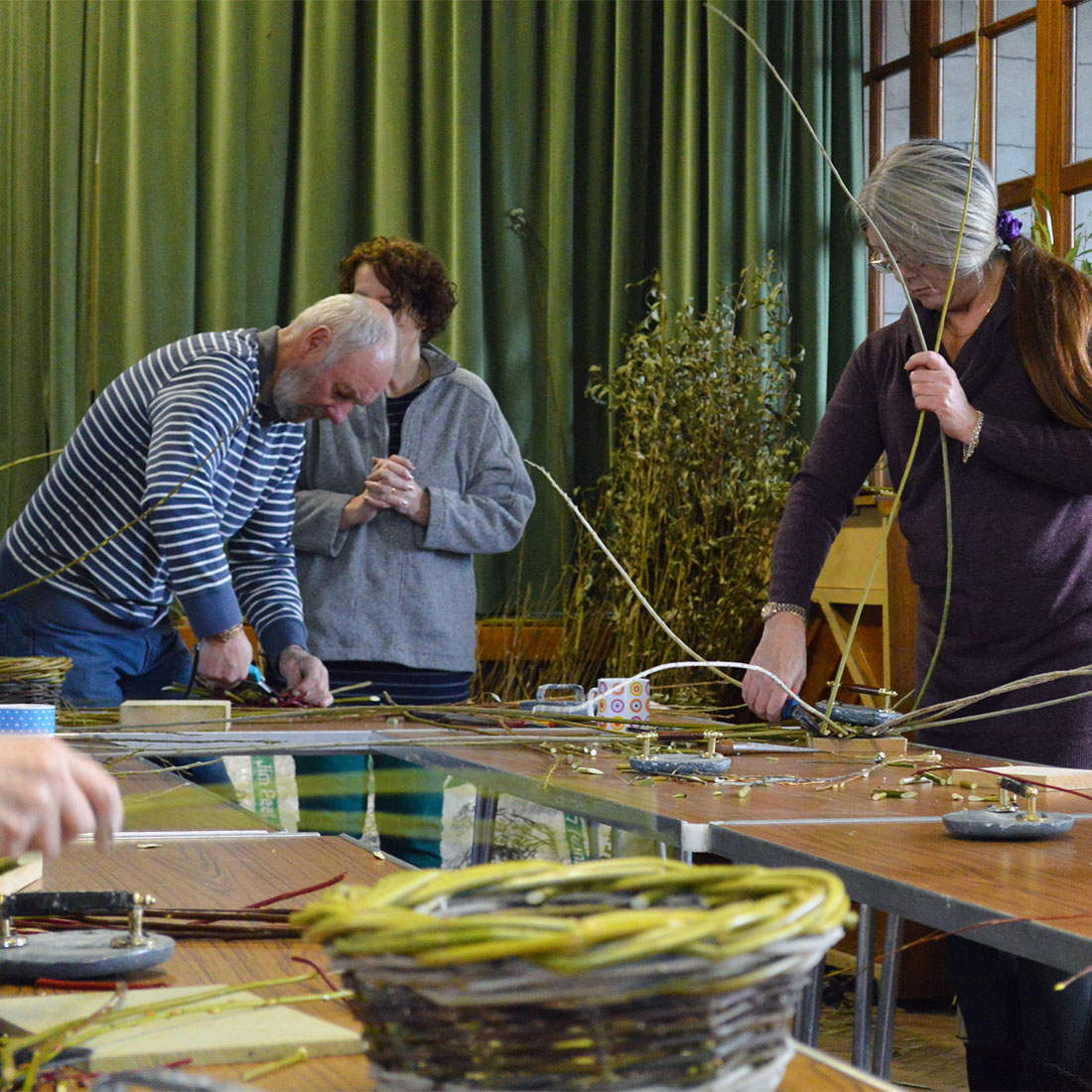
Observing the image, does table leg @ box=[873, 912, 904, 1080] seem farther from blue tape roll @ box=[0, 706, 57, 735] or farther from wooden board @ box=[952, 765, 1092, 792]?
blue tape roll @ box=[0, 706, 57, 735]

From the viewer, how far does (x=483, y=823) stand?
273 centimetres

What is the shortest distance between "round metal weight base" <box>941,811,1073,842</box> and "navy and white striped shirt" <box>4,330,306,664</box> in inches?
55.1

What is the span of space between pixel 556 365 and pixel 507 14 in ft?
3.53

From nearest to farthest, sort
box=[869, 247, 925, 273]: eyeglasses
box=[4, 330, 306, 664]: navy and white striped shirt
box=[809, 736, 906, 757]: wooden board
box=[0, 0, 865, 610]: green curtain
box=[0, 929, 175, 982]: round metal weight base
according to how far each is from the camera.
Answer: box=[0, 929, 175, 982]: round metal weight base → box=[809, 736, 906, 757]: wooden board → box=[869, 247, 925, 273]: eyeglasses → box=[4, 330, 306, 664]: navy and white striped shirt → box=[0, 0, 865, 610]: green curtain

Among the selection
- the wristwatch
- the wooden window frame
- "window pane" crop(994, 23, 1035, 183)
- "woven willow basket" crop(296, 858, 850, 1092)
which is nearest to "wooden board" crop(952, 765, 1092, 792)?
the wristwatch

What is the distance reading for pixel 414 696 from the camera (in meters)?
2.93

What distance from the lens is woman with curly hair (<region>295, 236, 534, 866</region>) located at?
292 cm

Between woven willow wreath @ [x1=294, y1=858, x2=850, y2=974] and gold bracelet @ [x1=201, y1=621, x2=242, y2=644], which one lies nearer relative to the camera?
woven willow wreath @ [x1=294, y1=858, x2=850, y2=974]

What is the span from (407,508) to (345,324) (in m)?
0.42

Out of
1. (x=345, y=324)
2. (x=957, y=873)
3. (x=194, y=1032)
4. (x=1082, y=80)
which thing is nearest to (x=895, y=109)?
(x=1082, y=80)

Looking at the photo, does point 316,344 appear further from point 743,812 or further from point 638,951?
point 638,951

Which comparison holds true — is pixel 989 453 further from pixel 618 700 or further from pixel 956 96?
pixel 956 96

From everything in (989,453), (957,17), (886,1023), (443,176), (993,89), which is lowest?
(886,1023)

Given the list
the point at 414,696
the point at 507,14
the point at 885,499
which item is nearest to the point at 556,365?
the point at 507,14
